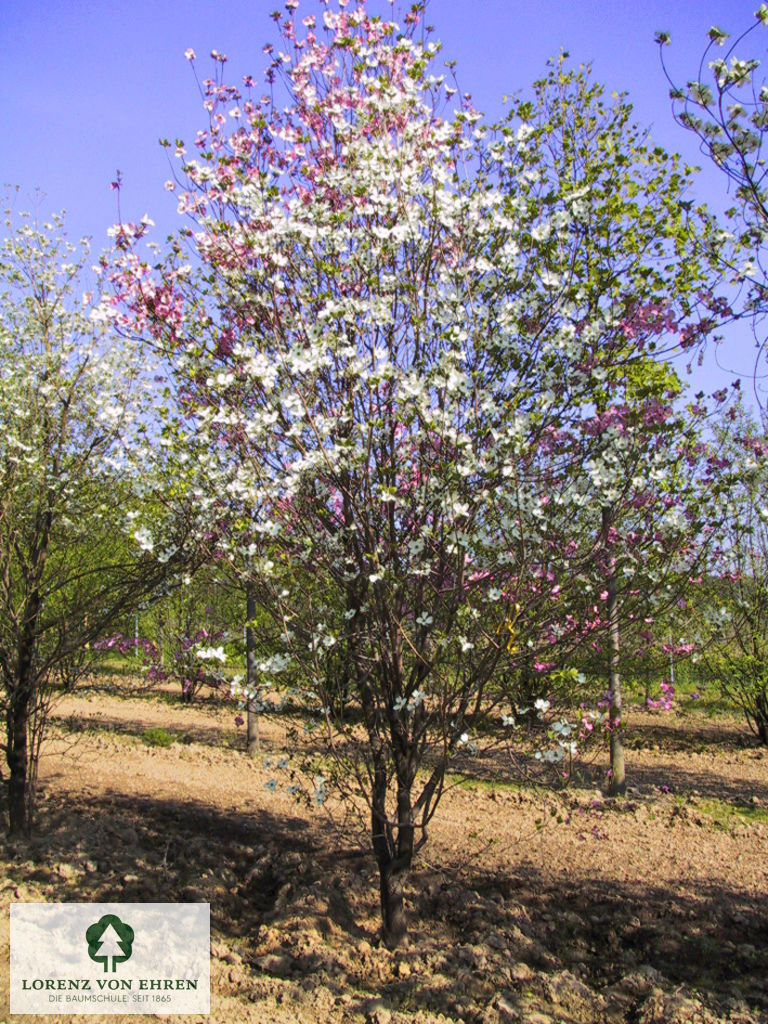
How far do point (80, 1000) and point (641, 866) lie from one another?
15.3 ft

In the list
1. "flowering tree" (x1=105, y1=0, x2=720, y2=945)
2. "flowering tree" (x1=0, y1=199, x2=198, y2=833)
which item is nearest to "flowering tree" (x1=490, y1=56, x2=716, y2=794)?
Result: "flowering tree" (x1=105, y1=0, x2=720, y2=945)

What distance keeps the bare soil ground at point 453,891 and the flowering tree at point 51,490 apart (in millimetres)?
730

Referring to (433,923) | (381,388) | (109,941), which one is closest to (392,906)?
(433,923)

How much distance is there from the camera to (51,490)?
620 centimetres

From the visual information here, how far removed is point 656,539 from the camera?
16.4ft

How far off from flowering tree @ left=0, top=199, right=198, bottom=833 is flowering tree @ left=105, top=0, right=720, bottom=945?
154 centimetres

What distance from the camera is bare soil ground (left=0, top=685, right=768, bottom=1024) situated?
13.9 feet

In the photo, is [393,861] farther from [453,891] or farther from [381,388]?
[381,388]

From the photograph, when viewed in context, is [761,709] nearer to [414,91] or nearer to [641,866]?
[641,866]

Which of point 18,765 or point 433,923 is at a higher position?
point 18,765

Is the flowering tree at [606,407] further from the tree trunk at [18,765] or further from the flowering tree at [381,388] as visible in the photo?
the tree trunk at [18,765]

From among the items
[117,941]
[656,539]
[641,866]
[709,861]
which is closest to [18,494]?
[117,941]

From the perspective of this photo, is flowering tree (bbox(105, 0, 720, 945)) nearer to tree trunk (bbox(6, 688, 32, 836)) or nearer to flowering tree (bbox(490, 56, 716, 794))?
flowering tree (bbox(490, 56, 716, 794))

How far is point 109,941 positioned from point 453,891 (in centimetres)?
248
